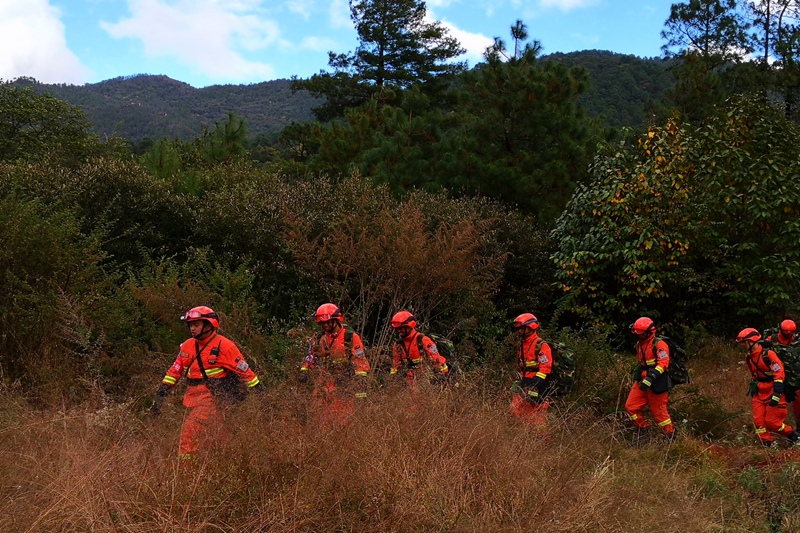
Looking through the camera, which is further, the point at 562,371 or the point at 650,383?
the point at 562,371

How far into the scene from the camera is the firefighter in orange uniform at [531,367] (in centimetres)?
Answer: 771

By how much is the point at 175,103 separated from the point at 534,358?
11729 cm

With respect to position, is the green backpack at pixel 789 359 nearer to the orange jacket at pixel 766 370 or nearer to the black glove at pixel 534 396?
the orange jacket at pixel 766 370

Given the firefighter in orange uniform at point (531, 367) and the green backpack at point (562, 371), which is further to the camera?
the green backpack at point (562, 371)

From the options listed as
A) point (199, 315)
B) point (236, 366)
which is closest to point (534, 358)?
point (236, 366)

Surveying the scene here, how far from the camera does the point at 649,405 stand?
8.84 m

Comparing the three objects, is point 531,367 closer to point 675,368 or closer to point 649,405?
point 649,405

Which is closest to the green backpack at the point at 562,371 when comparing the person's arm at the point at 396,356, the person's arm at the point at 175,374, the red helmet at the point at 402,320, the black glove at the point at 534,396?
the black glove at the point at 534,396

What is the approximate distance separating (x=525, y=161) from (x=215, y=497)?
14189 mm

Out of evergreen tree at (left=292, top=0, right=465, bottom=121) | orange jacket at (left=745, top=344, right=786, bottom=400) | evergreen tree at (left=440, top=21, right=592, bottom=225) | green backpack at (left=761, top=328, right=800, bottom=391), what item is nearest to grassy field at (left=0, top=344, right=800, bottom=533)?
orange jacket at (left=745, top=344, right=786, bottom=400)

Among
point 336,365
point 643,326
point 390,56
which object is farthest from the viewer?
point 390,56

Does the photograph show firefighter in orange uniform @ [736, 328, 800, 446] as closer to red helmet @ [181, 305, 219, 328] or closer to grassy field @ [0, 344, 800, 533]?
grassy field @ [0, 344, 800, 533]

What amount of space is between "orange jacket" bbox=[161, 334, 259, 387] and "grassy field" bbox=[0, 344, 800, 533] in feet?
2.03

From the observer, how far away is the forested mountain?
48.7m
